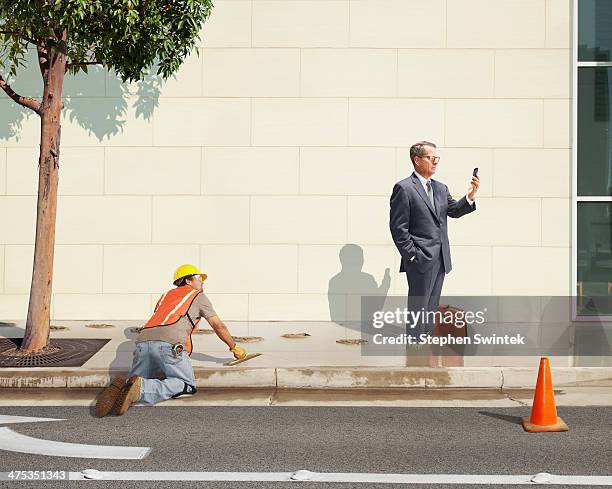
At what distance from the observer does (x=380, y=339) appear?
11.1 meters

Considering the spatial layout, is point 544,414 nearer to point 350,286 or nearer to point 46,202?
point 46,202

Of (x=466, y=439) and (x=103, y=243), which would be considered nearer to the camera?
(x=466, y=439)

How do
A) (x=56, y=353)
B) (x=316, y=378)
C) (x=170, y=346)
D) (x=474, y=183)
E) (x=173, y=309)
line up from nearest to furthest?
(x=170, y=346) < (x=173, y=309) < (x=316, y=378) < (x=56, y=353) < (x=474, y=183)

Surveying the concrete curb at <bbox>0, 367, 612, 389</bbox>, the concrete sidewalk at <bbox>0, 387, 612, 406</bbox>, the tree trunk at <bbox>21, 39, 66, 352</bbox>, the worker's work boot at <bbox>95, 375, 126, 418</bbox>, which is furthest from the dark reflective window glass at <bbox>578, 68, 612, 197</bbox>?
the worker's work boot at <bbox>95, 375, 126, 418</bbox>

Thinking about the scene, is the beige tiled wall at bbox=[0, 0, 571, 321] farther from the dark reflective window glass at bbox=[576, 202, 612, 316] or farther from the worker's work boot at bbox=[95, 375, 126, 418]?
the worker's work boot at bbox=[95, 375, 126, 418]

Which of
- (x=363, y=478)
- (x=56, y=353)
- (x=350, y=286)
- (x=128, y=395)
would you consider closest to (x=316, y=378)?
(x=128, y=395)

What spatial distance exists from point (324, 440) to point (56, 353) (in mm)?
4227

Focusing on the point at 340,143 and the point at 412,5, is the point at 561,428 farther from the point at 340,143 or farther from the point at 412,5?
the point at 412,5

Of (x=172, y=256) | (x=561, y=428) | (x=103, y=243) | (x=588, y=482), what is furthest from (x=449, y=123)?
(x=588, y=482)

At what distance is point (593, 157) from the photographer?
12.8 metres

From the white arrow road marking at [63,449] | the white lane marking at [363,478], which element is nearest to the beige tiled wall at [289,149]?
the white arrow road marking at [63,449]

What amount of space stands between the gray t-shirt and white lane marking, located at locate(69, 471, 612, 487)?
2.36 meters

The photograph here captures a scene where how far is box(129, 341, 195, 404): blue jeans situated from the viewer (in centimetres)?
767

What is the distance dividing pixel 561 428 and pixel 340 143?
6.87m
